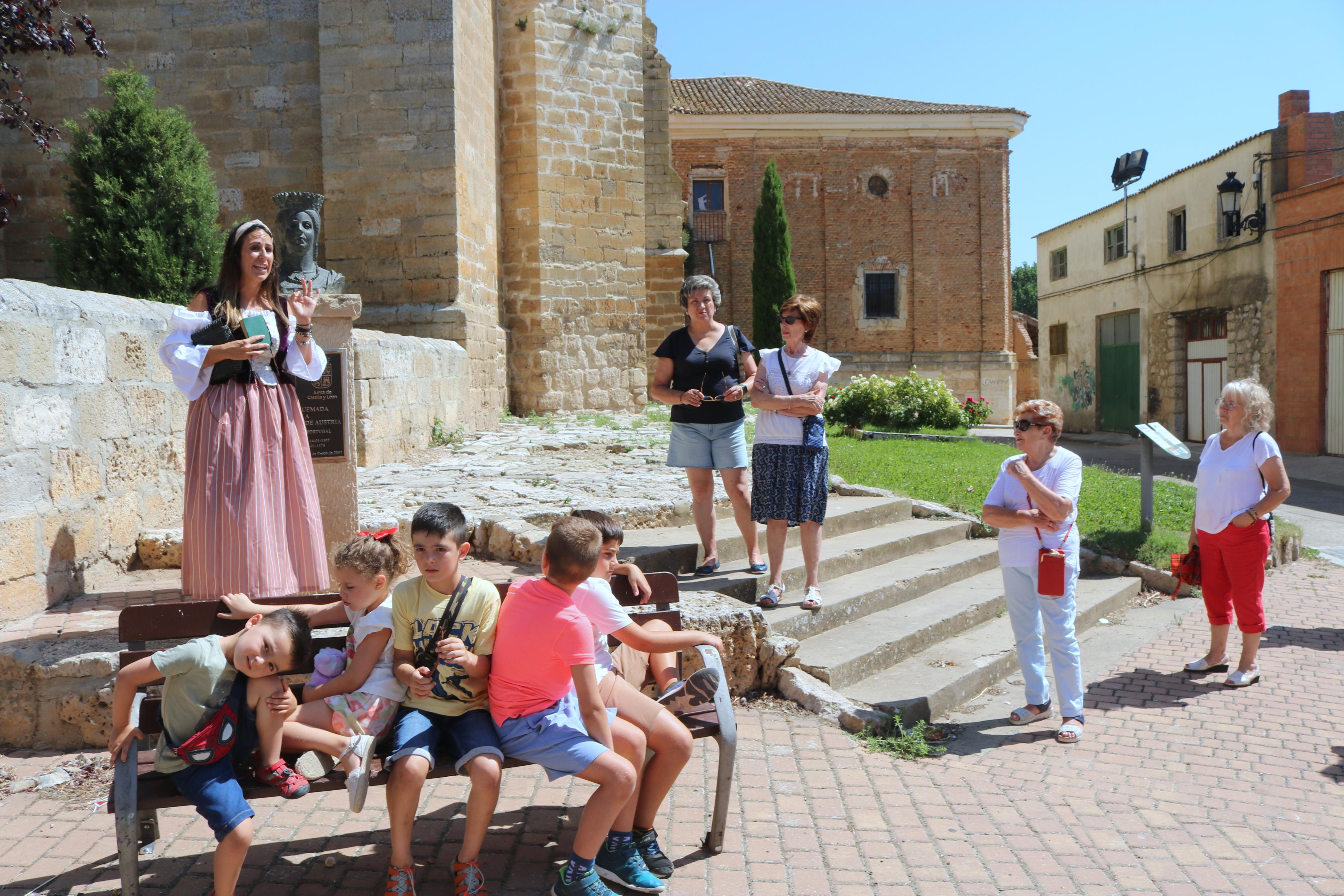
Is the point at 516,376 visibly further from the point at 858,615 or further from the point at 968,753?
the point at 968,753

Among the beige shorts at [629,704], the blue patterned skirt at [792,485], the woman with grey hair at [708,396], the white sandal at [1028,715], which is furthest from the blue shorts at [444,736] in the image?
the white sandal at [1028,715]

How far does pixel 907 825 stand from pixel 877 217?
94.8ft

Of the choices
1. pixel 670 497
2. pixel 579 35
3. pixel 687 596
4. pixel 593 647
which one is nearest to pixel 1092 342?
pixel 579 35

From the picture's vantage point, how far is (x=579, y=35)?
13.2 metres

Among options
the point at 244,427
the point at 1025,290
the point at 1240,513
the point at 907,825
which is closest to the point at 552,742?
the point at 907,825

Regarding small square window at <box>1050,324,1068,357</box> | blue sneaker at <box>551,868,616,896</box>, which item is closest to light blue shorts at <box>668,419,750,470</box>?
blue sneaker at <box>551,868,616,896</box>

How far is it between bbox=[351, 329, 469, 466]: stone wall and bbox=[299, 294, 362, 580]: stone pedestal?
2.39 metres

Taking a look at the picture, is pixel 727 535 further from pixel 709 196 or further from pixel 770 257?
pixel 709 196

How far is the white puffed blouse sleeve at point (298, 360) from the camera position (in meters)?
3.89

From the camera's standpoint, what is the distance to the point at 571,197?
13328 mm

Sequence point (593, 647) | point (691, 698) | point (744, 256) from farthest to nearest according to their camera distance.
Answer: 1. point (744, 256)
2. point (691, 698)
3. point (593, 647)

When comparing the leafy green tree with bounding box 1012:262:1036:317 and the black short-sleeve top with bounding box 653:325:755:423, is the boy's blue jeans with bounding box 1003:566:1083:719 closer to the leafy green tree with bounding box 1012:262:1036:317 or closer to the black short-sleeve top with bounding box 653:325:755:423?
the black short-sleeve top with bounding box 653:325:755:423

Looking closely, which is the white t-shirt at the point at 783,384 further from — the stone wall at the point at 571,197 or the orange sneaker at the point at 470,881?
the stone wall at the point at 571,197

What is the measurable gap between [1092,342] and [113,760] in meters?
27.1
